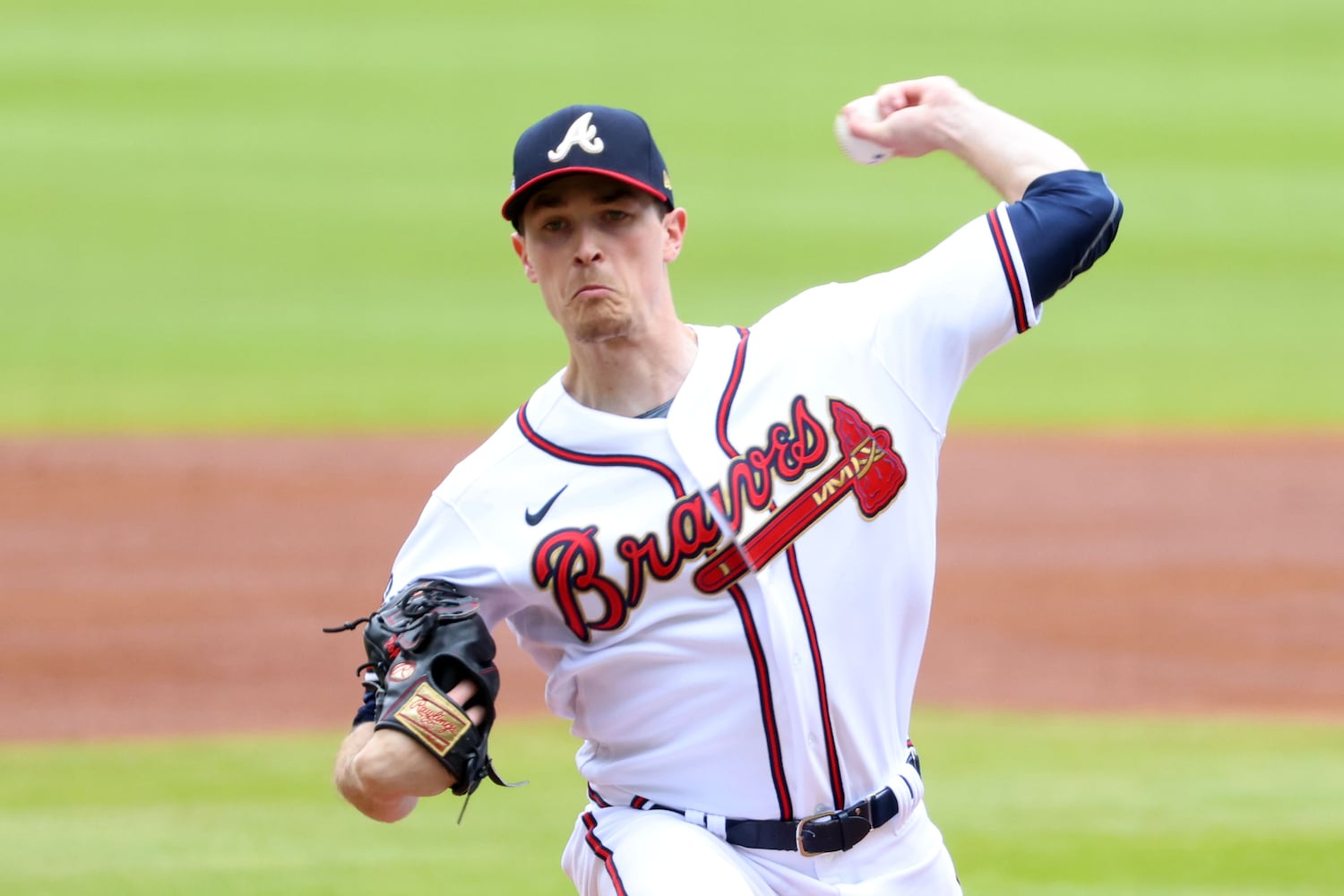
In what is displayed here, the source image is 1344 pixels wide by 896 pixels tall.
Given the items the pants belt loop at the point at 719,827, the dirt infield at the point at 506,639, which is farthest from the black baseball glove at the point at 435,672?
the dirt infield at the point at 506,639

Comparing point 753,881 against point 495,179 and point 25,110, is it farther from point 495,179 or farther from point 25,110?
point 25,110

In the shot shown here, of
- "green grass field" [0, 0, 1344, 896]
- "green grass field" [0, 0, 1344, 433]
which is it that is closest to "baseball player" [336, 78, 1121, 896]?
"green grass field" [0, 0, 1344, 896]

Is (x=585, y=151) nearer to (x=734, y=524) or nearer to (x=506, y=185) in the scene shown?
(x=734, y=524)

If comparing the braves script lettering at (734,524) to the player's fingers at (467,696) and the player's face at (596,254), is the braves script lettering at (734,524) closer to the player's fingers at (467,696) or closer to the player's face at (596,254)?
the player's fingers at (467,696)

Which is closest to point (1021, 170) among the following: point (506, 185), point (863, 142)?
point (863, 142)

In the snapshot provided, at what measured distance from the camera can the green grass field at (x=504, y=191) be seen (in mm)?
13641

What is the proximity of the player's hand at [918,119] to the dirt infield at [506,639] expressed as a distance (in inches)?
199

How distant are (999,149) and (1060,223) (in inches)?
8.4

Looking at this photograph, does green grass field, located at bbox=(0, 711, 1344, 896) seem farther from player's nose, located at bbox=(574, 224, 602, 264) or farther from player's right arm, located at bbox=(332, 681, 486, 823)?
player's nose, located at bbox=(574, 224, 602, 264)

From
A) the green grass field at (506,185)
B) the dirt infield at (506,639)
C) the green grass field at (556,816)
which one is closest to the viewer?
the green grass field at (556,816)

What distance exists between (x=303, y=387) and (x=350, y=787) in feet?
36.6

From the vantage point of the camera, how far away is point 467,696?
2.88 m

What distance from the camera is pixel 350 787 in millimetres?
2820

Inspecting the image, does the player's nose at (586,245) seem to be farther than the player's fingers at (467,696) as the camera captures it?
Yes
